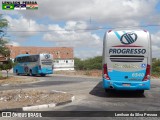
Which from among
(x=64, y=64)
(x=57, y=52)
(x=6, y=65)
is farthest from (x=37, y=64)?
(x=57, y=52)

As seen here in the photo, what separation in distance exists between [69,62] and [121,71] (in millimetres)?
76606

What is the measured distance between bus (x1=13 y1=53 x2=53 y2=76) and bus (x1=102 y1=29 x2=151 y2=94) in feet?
89.4

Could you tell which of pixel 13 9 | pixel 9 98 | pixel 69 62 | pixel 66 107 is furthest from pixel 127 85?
pixel 69 62

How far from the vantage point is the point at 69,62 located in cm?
9294

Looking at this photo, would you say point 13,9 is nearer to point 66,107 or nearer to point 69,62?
point 66,107

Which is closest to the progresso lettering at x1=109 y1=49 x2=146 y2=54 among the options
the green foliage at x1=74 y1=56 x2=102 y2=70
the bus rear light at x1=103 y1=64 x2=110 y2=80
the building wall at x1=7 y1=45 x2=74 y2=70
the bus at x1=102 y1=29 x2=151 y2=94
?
the bus at x1=102 y1=29 x2=151 y2=94

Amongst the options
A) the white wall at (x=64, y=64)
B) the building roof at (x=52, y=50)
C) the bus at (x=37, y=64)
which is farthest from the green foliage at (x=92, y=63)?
the bus at (x=37, y=64)

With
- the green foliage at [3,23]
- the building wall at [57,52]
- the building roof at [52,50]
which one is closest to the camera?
the green foliage at [3,23]

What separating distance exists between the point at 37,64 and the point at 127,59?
2853cm

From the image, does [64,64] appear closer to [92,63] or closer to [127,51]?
[92,63]

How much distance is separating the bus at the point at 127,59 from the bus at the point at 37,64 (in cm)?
2725

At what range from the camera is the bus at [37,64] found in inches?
1702

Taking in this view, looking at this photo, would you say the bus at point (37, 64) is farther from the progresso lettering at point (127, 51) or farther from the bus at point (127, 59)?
→ the progresso lettering at point (127, 51)

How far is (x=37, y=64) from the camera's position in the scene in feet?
144
